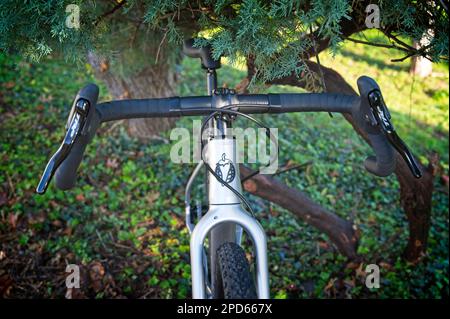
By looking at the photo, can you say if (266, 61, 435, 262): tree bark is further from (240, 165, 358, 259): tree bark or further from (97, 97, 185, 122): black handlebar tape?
(97, 97, 185, 122): black handlebar tape

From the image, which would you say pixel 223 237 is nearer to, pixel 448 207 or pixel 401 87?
pixel 448 207

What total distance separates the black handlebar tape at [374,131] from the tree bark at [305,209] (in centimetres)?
143

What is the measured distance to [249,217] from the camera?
66.7 inches

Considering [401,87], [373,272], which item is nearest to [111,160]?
[373,272]

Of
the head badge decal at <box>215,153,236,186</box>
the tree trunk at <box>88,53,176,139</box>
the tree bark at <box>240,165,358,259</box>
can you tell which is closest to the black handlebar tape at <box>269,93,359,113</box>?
the head badge decal at <box>215,153,236,186</box>

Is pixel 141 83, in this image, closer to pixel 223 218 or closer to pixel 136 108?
pixel 136 108

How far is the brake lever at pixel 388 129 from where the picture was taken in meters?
1.55

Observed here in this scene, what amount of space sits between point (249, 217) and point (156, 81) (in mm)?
3222

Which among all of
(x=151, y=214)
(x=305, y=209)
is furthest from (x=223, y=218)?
(x=151, y=214)

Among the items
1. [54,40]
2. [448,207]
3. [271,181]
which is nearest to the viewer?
[54,40]

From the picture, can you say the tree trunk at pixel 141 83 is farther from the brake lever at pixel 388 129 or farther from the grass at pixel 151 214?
the brake lever at pixel 388 129

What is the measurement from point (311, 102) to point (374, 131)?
0.26 metres
